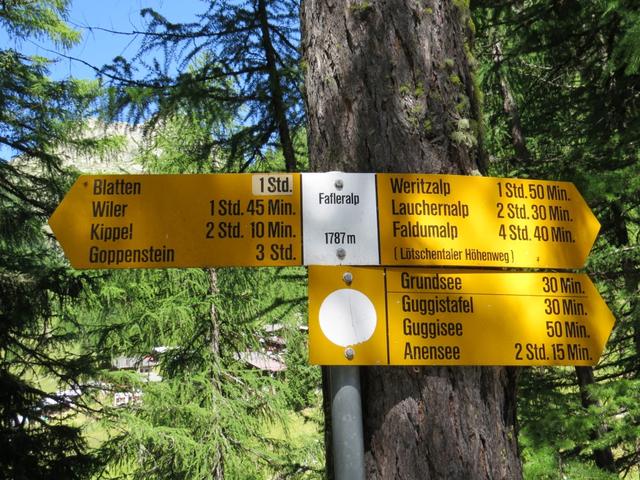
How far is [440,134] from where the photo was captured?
5.24 ft

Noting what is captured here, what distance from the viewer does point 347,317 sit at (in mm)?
1362

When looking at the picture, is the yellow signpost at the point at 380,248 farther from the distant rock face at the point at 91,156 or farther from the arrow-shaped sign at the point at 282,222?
the distant rock face at the point at 91,156

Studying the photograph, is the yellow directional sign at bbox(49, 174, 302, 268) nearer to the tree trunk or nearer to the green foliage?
the tree trunk

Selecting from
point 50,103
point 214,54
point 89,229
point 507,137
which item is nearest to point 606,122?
point 507,137

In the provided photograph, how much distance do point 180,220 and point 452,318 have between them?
2.65ft

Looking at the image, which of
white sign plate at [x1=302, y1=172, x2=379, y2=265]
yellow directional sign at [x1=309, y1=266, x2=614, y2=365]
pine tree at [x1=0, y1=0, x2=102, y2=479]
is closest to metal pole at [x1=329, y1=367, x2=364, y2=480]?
yellow directional sign at [x1=309, y1=266, x2=614, y2=365]

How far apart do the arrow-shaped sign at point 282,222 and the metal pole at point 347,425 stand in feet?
1.01

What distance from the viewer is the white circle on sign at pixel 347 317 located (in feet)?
4.44

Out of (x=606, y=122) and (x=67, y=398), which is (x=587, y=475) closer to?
(x=606, y=122)

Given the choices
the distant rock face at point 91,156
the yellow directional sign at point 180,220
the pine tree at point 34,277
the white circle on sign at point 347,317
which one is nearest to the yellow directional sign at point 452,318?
the white circle on sign at point 347,317

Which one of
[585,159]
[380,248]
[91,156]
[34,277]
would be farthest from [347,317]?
[91,156]

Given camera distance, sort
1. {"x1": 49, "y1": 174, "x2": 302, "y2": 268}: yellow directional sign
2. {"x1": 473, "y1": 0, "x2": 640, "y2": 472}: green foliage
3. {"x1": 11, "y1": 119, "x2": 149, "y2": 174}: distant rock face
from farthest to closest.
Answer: {"x1": 11, "y1": 119, "x2": 149, "y2": 174}: distant rock face → {"x1": 473, "y1": 0, "x2": 640, "y2": 472}: green foliage → {"x1": 49, "y1": 174, "x2": 302, "y2": 268}: yellow directional sign

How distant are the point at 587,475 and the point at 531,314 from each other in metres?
3.19

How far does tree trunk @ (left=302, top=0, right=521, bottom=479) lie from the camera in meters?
1.38
